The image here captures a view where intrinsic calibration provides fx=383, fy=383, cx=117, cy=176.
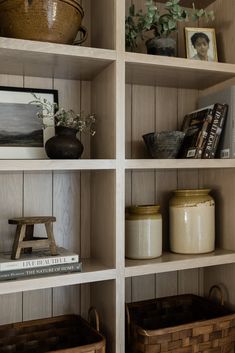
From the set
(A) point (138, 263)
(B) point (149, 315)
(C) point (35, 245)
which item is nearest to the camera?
(C) point (35, 245)

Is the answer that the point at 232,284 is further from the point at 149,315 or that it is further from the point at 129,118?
the point at 129,118

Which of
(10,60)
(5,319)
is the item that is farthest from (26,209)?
(10,60)

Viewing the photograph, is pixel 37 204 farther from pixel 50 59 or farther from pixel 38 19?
pixel 38 19

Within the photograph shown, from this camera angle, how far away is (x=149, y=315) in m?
1.72

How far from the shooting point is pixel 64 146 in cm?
136

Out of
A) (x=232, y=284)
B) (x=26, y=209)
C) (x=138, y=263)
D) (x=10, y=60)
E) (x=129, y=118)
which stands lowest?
(x=232, y=284)

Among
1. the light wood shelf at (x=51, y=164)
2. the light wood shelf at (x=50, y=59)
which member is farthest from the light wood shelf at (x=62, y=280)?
the light wood shelf at (x=50, y=59)

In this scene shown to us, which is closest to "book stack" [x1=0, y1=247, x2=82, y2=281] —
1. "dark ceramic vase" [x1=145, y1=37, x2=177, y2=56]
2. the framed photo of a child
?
"dark ceramic vase" [x1=145, y1=37, x2=177, y2=56]

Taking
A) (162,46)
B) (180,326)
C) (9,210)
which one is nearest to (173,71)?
(162,46)

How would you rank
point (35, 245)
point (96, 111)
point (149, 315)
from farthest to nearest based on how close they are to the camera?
point (149, 315), point (96, 111), point (35, 245)

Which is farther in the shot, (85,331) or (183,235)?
(183,235)

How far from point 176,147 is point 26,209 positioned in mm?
664

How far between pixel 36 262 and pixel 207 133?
0.86 metres

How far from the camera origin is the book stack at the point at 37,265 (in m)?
1.27
